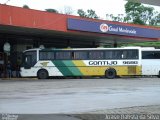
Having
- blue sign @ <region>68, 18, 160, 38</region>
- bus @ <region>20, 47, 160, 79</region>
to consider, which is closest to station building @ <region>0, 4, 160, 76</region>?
blue sign @ <region>68, 18, 160, 38</region>

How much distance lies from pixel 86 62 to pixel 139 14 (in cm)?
7853

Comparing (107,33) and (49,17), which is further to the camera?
(107,33)

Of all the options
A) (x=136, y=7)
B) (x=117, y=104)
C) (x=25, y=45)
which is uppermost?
(x=136, y=7)

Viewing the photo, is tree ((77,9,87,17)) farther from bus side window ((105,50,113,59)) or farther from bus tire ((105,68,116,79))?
bus tire ((105,68,116,79))

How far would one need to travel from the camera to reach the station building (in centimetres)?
3297

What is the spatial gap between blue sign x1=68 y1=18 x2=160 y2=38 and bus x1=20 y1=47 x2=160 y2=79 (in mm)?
2130

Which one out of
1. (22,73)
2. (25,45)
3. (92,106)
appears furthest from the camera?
(25,45)

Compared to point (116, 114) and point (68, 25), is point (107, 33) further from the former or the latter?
point (116, 114)

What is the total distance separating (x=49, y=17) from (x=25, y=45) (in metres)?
11.6

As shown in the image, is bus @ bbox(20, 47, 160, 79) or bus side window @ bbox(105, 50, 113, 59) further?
bus side window @ bbox(105, 50, 113, 59)

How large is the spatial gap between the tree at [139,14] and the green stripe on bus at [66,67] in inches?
2634

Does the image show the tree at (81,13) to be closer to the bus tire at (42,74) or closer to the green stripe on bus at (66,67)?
the green stripe on bus at (66,67)

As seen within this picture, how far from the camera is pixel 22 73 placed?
39.1 meters

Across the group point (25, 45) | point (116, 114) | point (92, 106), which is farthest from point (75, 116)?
point (25, 45)
